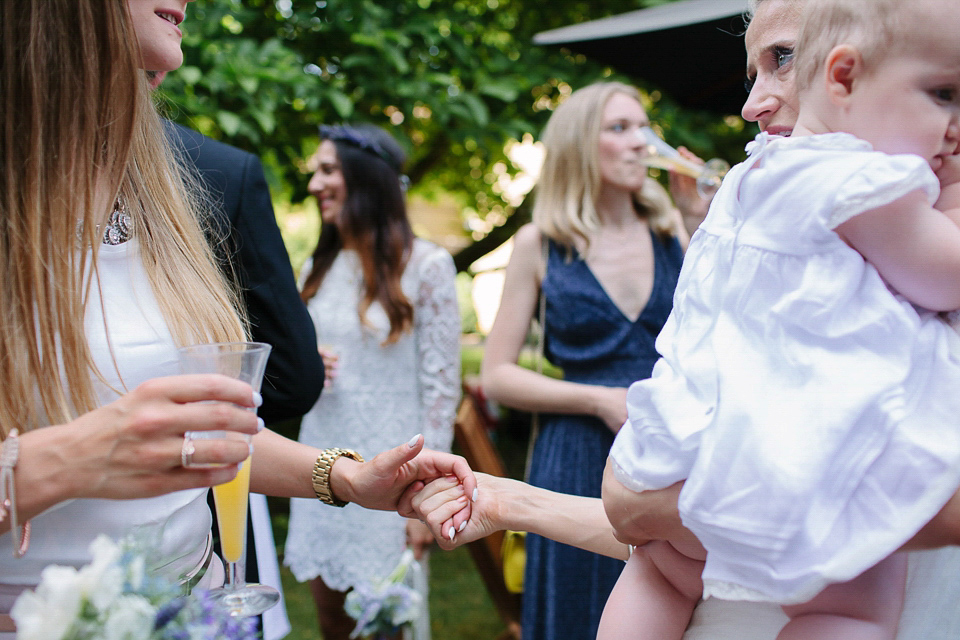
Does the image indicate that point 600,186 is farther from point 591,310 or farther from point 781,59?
point 781,59

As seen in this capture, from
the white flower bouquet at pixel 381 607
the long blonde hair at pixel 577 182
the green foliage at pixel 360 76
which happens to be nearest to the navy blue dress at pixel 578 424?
the long blonde hair at pixel 577 182

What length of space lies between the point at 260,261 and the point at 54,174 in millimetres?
628

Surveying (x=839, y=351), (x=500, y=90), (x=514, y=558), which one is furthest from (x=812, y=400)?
(x=500, y=90)

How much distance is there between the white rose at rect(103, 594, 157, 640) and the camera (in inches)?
33.3

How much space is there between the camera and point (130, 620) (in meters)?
0.85

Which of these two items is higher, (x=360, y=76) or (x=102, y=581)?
(x=360, y=76)

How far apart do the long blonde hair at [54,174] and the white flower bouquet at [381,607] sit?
86.8 inches

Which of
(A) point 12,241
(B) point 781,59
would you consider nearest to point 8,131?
(A) point 12,241

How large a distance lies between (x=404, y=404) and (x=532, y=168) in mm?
3998

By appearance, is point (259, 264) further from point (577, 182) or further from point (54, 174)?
point (577, 182)

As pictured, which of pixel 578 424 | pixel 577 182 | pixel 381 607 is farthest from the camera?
pixel 577 182

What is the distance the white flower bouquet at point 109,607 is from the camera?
0.84 meters

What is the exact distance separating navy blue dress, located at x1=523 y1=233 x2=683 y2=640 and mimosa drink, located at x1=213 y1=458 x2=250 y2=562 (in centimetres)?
185

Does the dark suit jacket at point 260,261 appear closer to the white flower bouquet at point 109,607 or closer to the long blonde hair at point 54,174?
the long blonde hair at point 54,174
